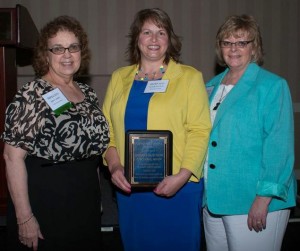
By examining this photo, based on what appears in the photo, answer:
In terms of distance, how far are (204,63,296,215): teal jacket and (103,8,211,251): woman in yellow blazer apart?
0.32ft

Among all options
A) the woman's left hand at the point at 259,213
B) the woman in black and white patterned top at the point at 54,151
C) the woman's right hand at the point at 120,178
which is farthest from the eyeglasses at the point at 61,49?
the woman's left hand at the point at 259,213

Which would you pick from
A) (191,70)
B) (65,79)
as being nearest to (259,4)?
(191,70)

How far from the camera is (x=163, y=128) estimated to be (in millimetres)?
1883

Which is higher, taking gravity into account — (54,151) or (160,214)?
(54,151)

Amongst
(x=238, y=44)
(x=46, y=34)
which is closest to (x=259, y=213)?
(x=238, y=44)

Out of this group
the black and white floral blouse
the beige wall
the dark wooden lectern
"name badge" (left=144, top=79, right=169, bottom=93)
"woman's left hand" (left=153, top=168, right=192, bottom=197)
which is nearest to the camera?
the black and white floral blouse

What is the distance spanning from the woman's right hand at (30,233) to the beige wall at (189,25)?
3.26 metres

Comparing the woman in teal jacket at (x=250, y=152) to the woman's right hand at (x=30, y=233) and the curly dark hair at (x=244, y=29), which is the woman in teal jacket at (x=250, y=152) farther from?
the woman's right hand at (x=30, y=233)

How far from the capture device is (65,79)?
6.55ft

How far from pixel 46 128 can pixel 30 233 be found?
55 centimetres

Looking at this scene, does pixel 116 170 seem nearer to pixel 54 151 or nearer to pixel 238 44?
pixel 54 151

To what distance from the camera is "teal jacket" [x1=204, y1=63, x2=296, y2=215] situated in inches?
71.1

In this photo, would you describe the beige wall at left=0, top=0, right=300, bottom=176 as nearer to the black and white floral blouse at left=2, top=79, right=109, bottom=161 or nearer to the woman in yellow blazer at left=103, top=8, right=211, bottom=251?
the woman in yellow blazer at left=103, top=8, right=211, bottom=251

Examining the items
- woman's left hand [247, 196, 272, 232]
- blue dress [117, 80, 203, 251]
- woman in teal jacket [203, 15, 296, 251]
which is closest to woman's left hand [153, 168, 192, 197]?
blue dress [117, 80, 203, 251]
